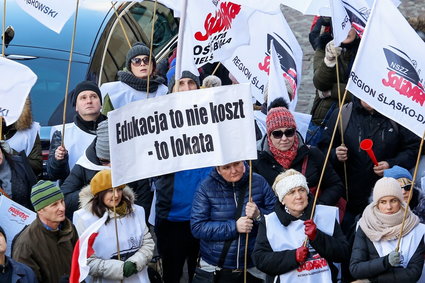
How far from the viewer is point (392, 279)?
335 inches

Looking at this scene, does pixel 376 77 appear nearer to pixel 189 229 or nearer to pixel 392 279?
pixel 392 279

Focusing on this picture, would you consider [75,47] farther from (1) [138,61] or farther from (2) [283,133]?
(2) [283,133]

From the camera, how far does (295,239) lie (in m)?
8.70

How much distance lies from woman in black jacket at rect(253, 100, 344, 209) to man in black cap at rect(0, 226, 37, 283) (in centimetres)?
206

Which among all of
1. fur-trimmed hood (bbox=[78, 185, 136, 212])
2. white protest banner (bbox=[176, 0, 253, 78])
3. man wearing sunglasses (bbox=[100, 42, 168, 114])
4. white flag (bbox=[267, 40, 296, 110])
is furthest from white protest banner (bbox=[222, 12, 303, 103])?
fur-trimmed hood (bbox=[78, 185, 136, 212])

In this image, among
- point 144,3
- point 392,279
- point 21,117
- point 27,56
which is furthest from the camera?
point 144,3

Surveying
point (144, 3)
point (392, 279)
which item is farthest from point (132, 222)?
point (144, 3)

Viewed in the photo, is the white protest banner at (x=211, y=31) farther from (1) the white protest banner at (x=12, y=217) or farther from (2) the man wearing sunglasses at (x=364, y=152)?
(1) the white protest banner at (x=12, y=217)

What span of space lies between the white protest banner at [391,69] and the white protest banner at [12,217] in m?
2.51

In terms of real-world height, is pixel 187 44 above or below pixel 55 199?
above

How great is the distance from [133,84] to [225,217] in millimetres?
2103

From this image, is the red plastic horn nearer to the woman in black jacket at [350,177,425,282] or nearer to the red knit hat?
the red knit hat

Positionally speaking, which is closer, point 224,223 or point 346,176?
point 224,223

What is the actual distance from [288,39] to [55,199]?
9.99ft
